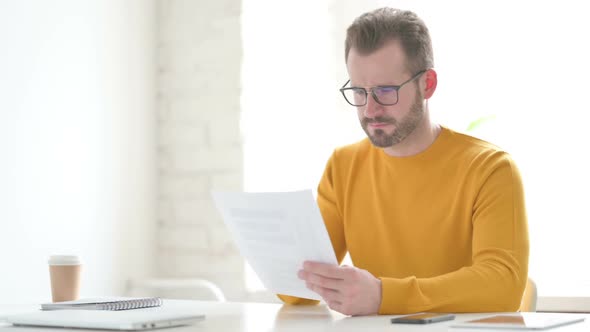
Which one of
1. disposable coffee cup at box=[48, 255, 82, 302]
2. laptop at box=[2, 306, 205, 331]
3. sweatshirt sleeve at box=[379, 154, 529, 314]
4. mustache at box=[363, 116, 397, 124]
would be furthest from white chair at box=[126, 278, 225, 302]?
laptop at box=[2, 306, 205, 331]

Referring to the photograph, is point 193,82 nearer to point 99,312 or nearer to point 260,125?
point 260,125

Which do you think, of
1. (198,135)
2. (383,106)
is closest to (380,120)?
(383,106)

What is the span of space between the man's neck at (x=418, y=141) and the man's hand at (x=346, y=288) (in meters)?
0.57

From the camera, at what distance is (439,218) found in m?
2.02

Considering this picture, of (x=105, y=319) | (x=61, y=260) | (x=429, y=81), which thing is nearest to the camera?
(x=105, y=319)

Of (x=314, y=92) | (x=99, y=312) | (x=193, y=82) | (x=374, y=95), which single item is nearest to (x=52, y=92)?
(x=193, y=82)

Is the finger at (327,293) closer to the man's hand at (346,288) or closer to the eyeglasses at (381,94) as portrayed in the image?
the man's hand at (346,288)

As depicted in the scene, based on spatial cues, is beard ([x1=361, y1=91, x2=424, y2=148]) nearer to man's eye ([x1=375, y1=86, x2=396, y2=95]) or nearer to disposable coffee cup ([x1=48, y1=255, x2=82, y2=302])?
man's eye ([x1=375, y1=86, x2=396, y2=95])

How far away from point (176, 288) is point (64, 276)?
113cm

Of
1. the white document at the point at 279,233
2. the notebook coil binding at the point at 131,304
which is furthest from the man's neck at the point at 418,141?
the notebook coil binding at the point at 131,304

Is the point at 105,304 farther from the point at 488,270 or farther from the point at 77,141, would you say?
the point at 77,141

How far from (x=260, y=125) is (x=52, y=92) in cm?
70

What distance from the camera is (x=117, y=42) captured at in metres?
2.95

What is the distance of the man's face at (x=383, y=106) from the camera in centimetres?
199
